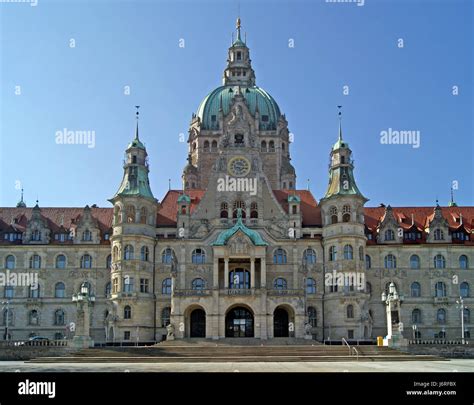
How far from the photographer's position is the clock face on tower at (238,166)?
7331cm

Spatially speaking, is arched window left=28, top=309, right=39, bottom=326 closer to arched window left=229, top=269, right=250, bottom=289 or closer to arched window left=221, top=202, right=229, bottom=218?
arched window left=229, top=269, right=250, bottom=289

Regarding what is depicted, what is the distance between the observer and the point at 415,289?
2832 inches

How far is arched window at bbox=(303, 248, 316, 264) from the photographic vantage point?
2825 inches

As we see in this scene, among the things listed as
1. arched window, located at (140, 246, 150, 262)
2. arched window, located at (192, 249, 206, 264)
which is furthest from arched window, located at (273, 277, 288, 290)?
arched window, located at (140, 246, 150, 262)

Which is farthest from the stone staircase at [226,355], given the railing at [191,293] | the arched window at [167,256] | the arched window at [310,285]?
the arched window at [310,285]

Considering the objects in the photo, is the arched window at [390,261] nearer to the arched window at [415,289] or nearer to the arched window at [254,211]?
the arched window at [415,289]

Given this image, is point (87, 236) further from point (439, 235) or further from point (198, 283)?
point (439, 235)

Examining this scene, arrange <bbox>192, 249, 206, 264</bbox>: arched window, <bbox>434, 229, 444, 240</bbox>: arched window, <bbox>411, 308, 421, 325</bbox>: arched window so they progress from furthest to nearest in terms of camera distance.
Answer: <bbox>434, 229, 444, 240</bbox>: arched window
<bbox>192, 249, 206, 264</bbox>: arched window
<bbox>411, 308, 421, 325</bbox>: arched window

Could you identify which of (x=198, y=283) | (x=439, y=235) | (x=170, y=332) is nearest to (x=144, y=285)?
(x=198, y=283)

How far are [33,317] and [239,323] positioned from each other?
22.6 metres

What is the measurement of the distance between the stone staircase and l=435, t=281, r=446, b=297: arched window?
19024 mm

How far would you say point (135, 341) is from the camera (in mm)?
67812

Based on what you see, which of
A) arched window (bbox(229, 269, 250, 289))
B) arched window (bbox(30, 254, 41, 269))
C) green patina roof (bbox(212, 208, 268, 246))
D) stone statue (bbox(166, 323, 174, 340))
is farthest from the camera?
arched window (bbox(30, 254, 41, 269))
